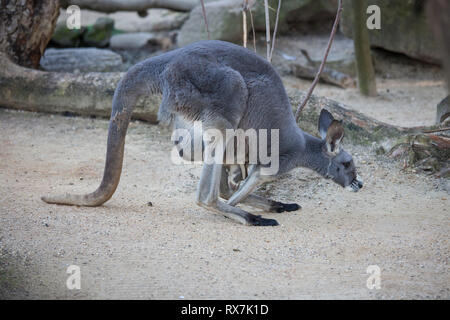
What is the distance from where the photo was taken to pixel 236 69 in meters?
4.62

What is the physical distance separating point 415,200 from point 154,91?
8.54 feet

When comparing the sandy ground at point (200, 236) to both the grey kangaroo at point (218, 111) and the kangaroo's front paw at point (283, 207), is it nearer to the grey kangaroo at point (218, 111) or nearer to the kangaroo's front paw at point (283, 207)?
the kangaroo's front paw at point (283, 207)

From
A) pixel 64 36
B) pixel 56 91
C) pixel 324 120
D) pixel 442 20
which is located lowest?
pixel 56 91

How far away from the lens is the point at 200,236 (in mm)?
4312

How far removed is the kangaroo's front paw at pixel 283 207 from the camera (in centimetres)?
511

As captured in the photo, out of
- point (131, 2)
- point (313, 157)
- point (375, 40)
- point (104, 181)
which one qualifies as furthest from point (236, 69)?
point (131, 2)

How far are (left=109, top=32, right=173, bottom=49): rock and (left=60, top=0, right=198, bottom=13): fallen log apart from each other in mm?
599

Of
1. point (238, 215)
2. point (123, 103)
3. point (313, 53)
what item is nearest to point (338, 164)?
point (238, 215)

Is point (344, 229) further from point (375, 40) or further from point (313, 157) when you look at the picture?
point (375, 40)

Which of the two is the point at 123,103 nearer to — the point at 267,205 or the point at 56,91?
the point at 267,205

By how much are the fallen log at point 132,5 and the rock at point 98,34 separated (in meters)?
Answer: 0.45

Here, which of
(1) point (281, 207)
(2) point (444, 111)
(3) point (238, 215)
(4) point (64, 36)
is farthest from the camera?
(4) point (64, 36)

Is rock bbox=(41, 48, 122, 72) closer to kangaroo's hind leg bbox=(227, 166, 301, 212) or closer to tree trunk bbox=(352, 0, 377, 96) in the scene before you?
tree trunk bbox=(352, 0, 377, 96)

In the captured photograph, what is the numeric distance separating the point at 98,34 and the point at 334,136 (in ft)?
27.4
